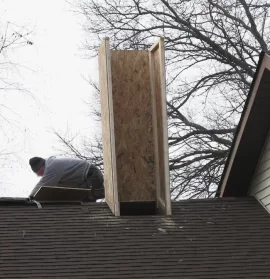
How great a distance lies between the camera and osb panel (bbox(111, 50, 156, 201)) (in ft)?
40.6

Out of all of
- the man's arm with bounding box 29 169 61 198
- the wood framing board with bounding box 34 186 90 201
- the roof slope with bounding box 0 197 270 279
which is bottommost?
the roof slope with bounding box 0 197 270 279

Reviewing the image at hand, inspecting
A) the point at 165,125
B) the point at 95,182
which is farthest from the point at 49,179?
the point at 165,125

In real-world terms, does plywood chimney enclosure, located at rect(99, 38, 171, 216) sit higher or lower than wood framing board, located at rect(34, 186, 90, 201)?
higher

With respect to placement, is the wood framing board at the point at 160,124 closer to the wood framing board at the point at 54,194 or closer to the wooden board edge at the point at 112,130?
the wooden board edge at the point at 112,130

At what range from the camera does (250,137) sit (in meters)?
12.3

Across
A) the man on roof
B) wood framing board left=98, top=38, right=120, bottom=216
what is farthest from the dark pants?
wood framing board left=98, top=38, right=120, bottom=216

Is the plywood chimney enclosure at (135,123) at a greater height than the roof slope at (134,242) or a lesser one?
greater

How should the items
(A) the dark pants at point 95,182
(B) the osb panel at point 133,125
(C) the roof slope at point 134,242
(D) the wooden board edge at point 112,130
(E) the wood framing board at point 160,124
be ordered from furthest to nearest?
(A) the dark pants at point 95,182
(B) the osb panel at point 133,125
(E) the wood framing board at point 160,124
(D) the wooden board edge at point 112,130
(C) the roof slope at point 134,242

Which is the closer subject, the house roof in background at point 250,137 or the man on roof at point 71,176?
the house roof in background at point 250,137

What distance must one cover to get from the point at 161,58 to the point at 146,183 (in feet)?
6.08

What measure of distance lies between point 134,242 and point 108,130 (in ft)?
6.21

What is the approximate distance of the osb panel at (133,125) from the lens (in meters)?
12.4

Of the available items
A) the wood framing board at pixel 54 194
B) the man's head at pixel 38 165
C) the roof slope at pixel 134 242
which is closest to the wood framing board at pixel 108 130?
the roof slope at pixel 134 242

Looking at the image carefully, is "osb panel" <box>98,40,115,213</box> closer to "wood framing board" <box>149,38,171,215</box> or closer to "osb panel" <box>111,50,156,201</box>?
"osb panel" <box>111,50,156,201</box>
